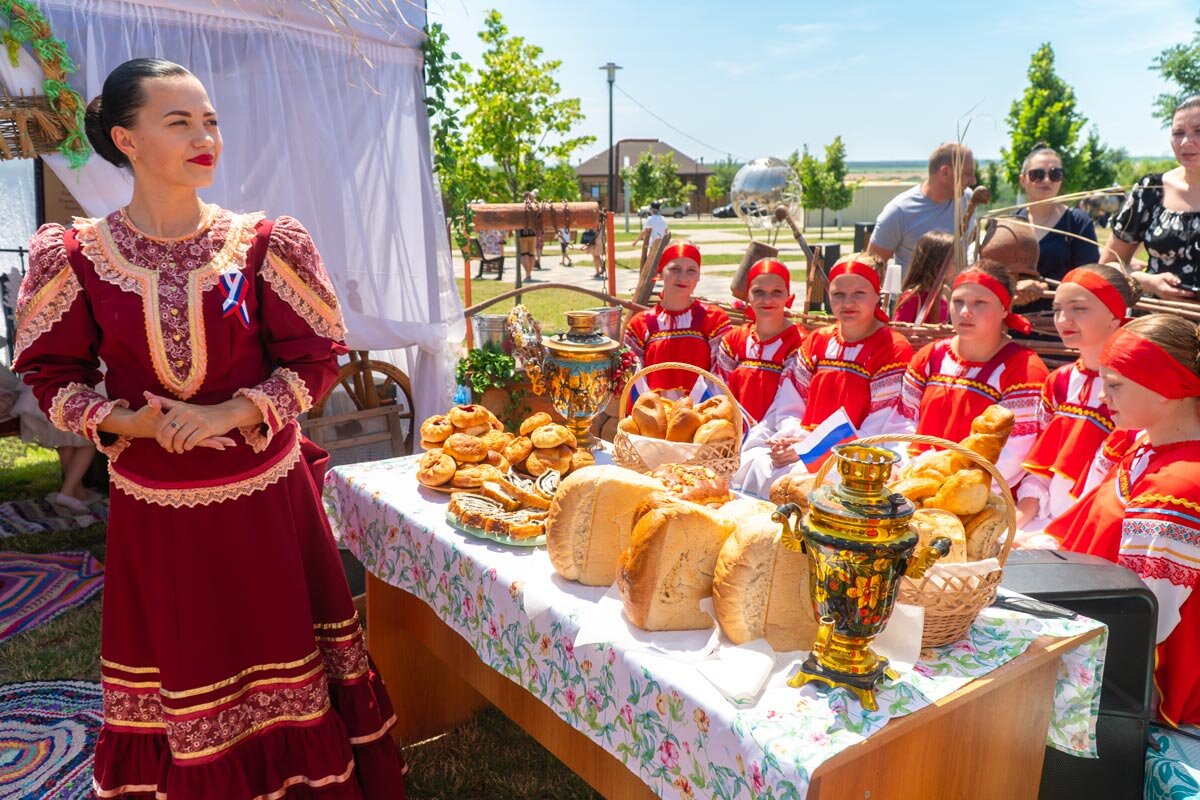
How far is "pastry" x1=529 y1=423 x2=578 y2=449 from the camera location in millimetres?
2641

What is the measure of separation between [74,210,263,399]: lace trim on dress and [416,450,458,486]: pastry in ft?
2.41

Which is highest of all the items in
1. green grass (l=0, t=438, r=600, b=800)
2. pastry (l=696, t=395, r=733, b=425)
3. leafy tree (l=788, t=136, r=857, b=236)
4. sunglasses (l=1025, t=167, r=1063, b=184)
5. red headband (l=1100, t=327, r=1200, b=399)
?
leafy tree (l=788, t=136, r=857, b=236)

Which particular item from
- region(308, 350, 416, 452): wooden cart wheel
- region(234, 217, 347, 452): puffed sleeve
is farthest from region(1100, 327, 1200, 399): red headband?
region(308, 350, 416, 452): wooden cart wheel

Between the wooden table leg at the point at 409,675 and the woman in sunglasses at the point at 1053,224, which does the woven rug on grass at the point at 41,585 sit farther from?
the woman in sunglasses at the point at 1053,224

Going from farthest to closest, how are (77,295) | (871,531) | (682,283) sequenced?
(682,283) → (77,295) → (871,531)

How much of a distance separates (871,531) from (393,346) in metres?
4.56

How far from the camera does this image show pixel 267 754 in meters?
2.35

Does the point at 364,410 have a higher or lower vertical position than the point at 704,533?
lower

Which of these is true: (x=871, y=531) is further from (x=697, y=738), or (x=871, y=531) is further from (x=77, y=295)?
(x=77, y=295)

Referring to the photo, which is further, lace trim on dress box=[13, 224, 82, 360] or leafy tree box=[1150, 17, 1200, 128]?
leafy tree box=[1150, 17, 1200, 128]

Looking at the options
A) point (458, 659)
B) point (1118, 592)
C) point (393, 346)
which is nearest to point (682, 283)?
point (393, 346)

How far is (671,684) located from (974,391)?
2335 millimetres

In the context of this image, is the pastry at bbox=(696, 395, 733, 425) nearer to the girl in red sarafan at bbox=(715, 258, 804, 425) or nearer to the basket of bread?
the basket of bread

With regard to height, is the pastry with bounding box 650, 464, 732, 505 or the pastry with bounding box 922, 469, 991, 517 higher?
the pastry with bounding box 922, 469, 991, 517
